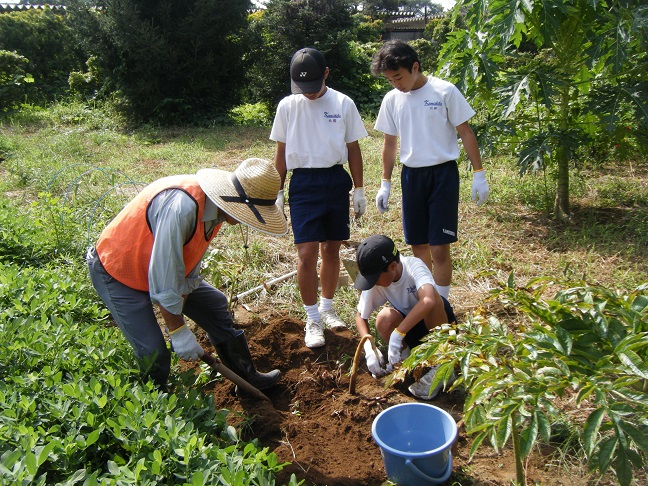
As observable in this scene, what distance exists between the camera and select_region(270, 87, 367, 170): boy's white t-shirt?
342cm

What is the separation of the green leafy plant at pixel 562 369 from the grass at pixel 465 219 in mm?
379

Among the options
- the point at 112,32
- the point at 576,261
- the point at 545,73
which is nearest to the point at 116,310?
the point at 576,261

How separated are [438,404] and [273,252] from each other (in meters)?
2.32

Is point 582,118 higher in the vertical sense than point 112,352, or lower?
higher

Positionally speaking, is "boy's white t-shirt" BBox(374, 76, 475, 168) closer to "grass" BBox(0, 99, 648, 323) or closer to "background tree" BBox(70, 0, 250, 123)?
"grass" BBox(0, 99, 648, 323)

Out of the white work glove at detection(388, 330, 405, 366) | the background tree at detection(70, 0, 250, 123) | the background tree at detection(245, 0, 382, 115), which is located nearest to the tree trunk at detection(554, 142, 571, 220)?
the white work glove at detection(388, 330, 405, 366)

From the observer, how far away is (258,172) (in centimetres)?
240

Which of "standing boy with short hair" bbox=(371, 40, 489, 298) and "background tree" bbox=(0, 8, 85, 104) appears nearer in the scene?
"standing boy with short hair" bbox=(371, 40, 489, 298)

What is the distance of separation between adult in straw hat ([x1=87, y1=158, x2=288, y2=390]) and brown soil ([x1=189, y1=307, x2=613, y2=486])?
1.86 ft

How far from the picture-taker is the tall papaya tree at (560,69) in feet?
13.3

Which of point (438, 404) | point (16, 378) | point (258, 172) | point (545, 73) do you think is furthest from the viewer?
point (545, 73)

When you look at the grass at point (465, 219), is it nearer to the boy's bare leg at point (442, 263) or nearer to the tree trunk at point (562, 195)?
the tree trunk at point (562, 195)

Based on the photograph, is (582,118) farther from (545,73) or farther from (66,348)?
(66,348)

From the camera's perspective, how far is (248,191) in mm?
2387
